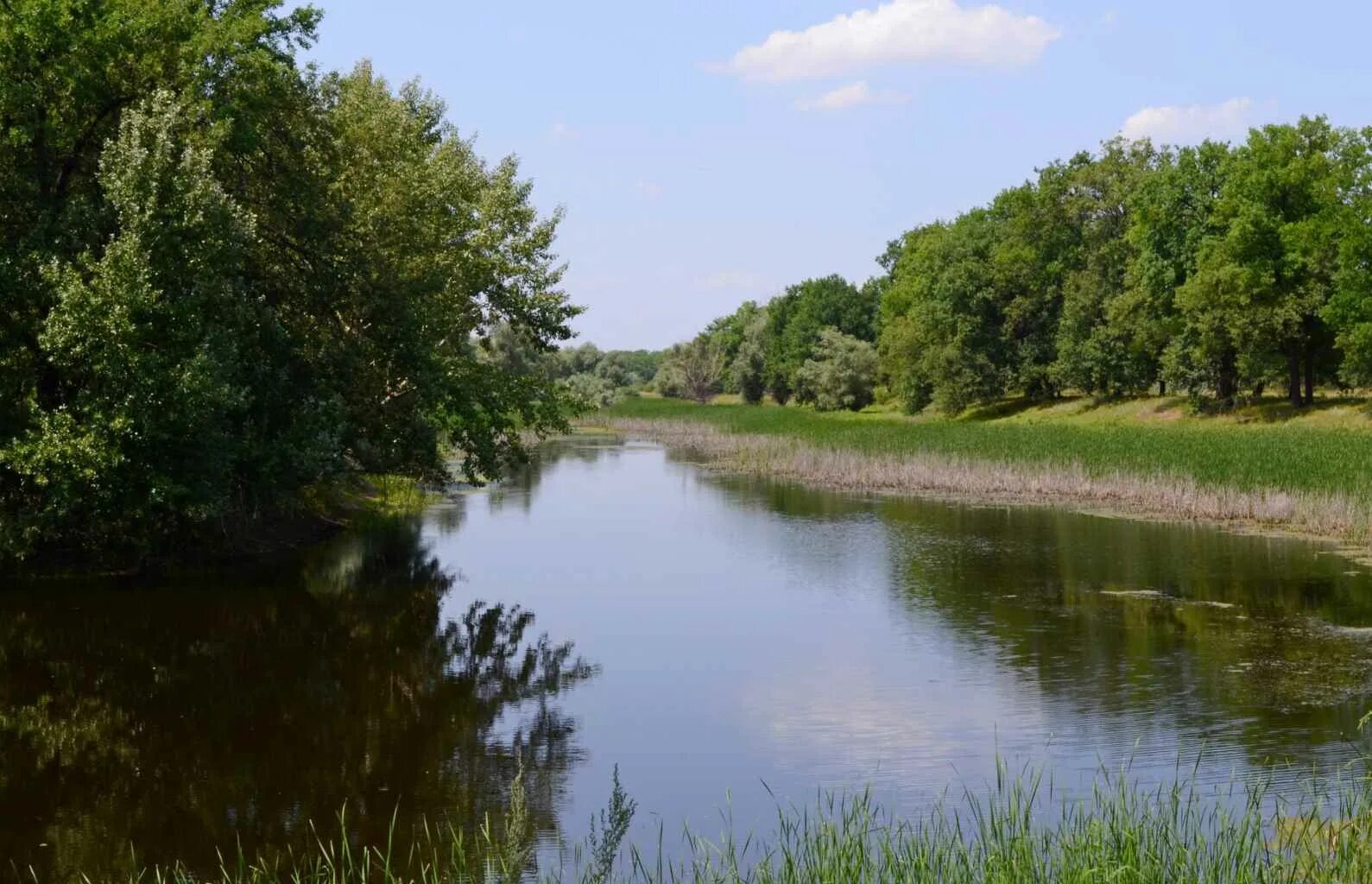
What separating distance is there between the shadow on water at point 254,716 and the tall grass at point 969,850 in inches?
46.8

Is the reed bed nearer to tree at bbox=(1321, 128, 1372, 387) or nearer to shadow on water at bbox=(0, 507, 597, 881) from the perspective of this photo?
tree at bbox=(1321, 128, 1372, 387)

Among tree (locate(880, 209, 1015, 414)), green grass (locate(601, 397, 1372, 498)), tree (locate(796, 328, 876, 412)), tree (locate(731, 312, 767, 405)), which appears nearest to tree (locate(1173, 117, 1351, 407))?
green grass (locate(601, 397, 1372, 498))

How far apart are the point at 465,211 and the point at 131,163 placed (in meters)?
14.5

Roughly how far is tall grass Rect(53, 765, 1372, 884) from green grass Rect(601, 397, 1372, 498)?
82.6 feet

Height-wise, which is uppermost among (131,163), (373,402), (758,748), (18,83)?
(18,83)

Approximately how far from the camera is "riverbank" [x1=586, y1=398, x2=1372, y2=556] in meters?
35.5

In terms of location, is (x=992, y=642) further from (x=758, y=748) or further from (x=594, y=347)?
(x=594, y=347)

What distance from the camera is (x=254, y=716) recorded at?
1816 cm

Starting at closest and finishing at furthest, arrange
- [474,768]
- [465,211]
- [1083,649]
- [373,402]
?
[474,768]
[1083,649]
[373,402]
[465,211]

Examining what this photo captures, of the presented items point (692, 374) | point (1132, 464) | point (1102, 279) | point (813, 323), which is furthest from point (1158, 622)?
point (692, 374)

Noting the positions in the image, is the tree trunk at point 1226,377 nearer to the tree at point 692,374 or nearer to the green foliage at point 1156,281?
the green foliage at point 1156,281

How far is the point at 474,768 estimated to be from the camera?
51.7ft

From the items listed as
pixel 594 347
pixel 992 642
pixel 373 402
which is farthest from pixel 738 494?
pixel 594 347

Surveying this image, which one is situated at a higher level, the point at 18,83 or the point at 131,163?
the point at 18,83
